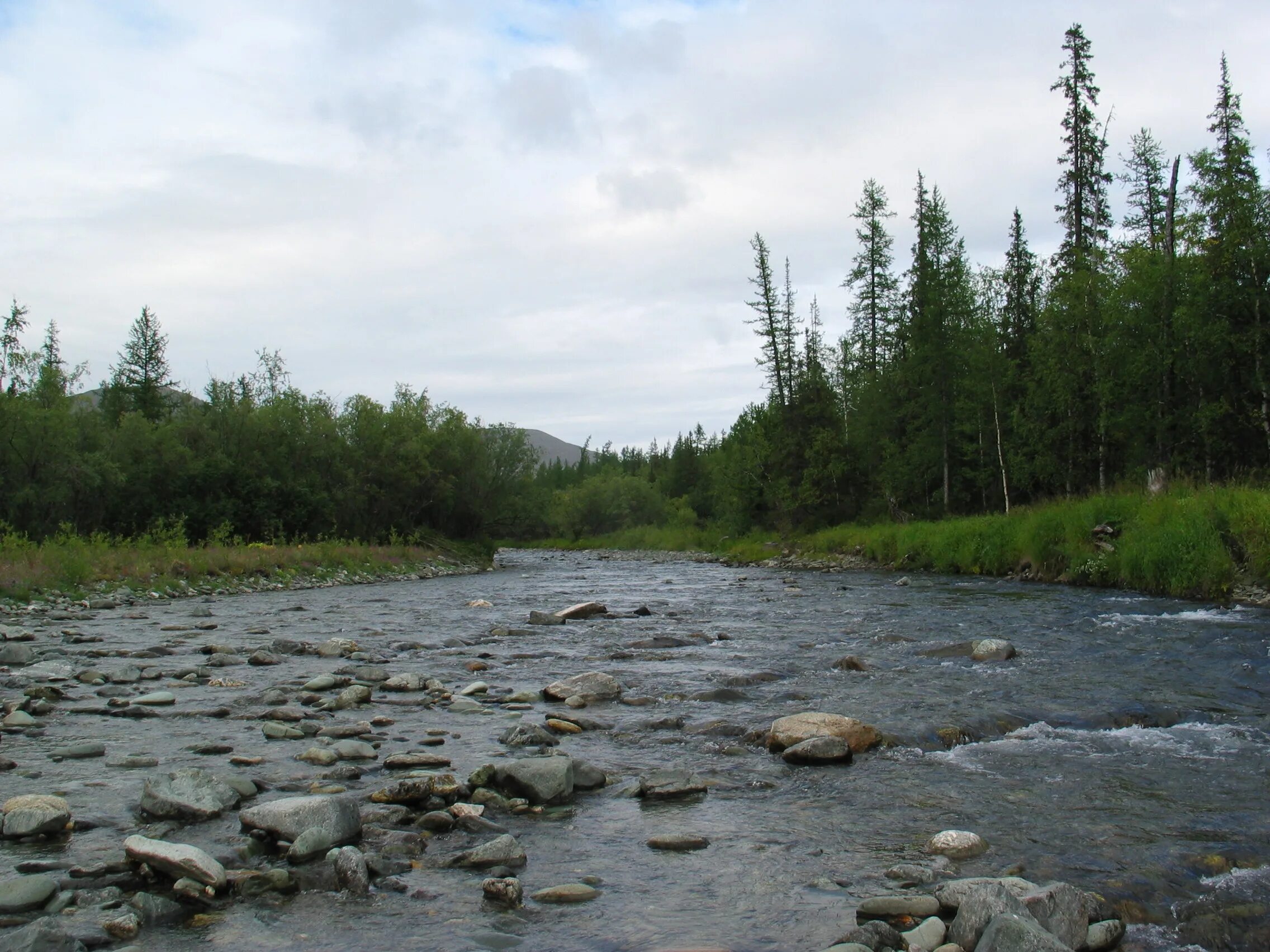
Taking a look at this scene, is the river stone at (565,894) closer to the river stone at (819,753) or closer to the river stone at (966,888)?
the river stone at (966,888)

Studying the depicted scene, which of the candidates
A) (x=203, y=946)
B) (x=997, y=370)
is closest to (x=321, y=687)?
(x=203, y=946)

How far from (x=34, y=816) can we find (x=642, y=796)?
12.3ft

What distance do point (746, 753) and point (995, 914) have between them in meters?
3.52

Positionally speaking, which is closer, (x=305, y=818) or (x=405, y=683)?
(x=305, y=818)

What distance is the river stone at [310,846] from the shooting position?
460 cm

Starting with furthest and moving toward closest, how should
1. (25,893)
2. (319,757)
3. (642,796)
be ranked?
(319,757)
(642,796)
(25,893)

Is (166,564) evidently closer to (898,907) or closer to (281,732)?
(281,732)

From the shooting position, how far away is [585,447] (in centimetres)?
16875

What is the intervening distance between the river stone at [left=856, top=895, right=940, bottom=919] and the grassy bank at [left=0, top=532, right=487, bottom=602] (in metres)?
21.1

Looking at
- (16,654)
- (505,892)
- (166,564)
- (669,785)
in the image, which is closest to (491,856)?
(505,892)

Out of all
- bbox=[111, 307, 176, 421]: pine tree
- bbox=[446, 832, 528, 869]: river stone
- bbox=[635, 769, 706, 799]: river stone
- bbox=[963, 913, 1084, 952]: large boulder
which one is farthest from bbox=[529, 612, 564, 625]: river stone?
bbox=[111, 307, 176, 421]: pine tree

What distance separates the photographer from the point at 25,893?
394 cm

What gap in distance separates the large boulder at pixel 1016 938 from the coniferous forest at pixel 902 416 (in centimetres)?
2438

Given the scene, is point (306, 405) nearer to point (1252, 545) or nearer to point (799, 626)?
point (799, 626)
